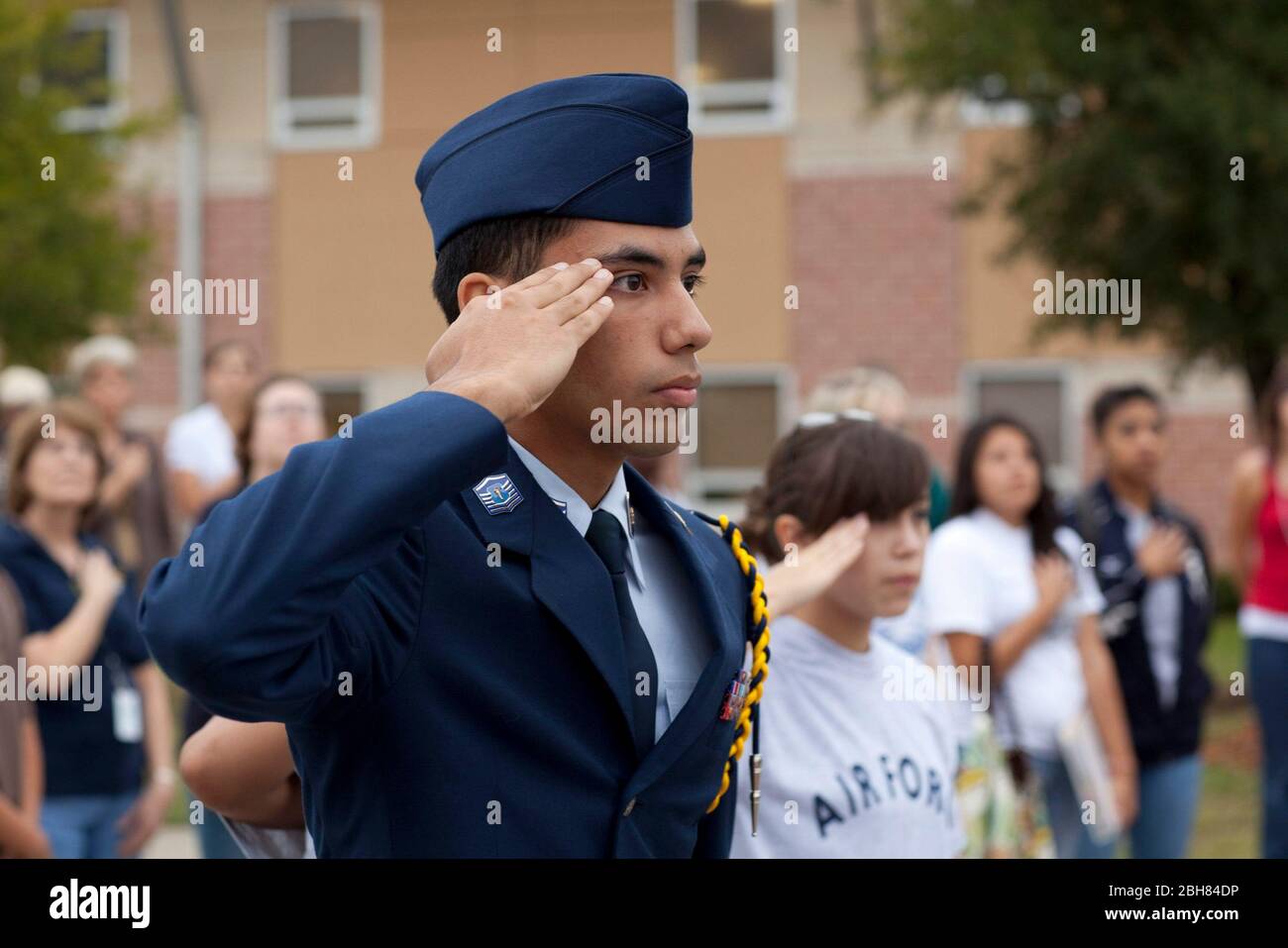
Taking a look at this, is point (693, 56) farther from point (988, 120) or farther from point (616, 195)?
point (616, 195)

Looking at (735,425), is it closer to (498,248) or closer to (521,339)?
(498,248)

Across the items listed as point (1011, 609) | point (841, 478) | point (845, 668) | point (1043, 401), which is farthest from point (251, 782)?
point (1043, 401)

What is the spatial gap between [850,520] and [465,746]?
1.53 meters

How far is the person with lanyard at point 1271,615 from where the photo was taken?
18.4 ft

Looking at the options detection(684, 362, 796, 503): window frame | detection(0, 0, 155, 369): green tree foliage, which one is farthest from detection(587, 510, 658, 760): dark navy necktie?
detection(684, 362, 796, 503): window frame

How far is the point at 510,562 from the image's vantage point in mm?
1827

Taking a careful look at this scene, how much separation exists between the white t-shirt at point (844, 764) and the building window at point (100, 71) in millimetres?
12313

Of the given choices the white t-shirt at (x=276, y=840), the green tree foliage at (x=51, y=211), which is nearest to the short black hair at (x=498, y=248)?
the white t-shirt at (x=276, y=840)

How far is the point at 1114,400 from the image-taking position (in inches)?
234

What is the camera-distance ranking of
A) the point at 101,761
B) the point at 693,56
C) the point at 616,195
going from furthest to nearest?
the point at 693,56, the point at 101,761, the point at 616,195

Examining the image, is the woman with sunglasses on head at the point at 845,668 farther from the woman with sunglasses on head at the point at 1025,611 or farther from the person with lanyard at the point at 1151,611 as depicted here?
the person with lanyard at the point at 1151,611

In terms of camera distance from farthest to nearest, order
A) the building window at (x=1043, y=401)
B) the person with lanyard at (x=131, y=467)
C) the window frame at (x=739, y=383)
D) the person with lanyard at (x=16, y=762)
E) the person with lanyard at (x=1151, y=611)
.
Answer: the building window at (x=1043, y=401) → the window frame at (x=739, y=383) → the person with lanyard at (x=131, y=467) → the person with lanyard at (x=1151, y=611) → the person with lanyard at (x=16, y=762)

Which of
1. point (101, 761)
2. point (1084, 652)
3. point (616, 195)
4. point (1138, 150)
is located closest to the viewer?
point (616, 195)

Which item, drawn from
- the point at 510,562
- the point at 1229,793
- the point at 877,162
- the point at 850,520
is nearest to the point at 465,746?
the point at 510,562
